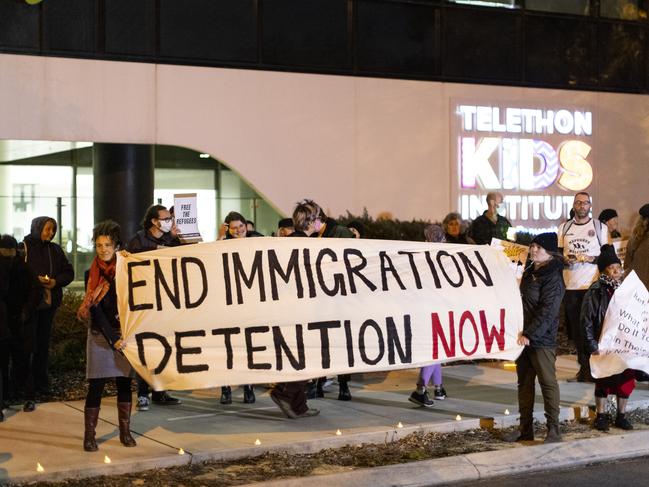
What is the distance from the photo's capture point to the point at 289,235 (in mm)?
10570

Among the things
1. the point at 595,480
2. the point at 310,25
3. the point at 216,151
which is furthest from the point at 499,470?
the point at 310,25

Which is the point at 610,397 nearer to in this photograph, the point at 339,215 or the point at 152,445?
the point at 152,445

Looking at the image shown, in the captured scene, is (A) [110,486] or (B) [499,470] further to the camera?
(B) [499,470]

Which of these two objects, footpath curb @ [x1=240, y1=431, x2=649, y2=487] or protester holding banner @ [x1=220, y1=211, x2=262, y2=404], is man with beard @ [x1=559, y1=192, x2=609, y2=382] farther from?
protester holding banner @ [x1=220, y1=211, x2=262, y2=404]

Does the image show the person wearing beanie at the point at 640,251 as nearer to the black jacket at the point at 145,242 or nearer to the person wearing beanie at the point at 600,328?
the person wearing beanie at the point at 600,328

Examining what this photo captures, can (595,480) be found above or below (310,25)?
below

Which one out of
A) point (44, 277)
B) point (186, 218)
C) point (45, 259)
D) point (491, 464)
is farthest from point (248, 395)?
point (491, 464)

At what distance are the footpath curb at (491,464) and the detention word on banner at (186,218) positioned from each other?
11.1 ft

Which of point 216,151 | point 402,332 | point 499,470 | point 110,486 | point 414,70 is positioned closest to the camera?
point 110,486

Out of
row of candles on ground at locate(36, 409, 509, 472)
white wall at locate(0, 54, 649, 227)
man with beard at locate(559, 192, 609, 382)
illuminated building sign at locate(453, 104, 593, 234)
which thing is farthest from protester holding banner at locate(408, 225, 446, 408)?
illuminated building sign at locate(453, 104, 593, 234)

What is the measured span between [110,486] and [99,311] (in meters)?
1.55

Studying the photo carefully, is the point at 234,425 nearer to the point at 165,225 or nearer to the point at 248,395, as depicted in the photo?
the point at 248,395

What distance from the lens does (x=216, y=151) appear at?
17375 mm

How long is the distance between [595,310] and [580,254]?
2464 millimetres
